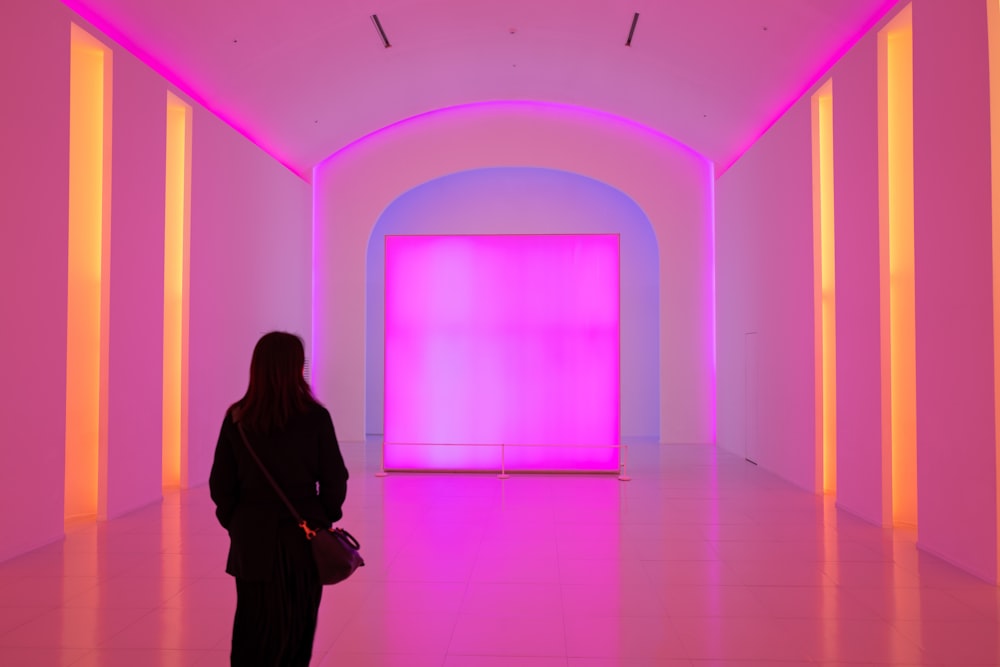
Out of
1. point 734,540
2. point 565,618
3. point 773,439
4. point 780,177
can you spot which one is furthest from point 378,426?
point 565,618

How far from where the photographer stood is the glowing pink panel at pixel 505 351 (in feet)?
39.5

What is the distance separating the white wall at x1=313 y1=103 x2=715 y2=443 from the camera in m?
16.9

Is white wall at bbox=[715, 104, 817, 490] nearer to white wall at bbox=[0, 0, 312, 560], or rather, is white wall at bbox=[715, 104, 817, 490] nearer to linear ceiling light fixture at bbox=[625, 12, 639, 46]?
linear ceiling light fixture at bbox=[625, 12, 639, 46]

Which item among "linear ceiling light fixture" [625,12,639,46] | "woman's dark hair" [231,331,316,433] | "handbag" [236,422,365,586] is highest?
"linear ceiling light fixture" [625,12,639,46]

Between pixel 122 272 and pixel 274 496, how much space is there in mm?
6973

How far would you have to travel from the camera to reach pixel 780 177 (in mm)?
12219

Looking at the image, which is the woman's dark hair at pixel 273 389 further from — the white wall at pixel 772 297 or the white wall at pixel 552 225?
the white wall at pixel 552 225

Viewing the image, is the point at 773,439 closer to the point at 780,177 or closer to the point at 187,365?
the point at 780,177

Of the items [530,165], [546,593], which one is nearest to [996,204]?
[546,593]

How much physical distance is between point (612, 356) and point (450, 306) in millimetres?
2611

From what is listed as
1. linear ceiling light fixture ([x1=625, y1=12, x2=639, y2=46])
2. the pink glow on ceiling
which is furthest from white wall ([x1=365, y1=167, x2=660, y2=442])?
linear ceiling light fixture ([x1=625, y1=12, x2=639, y2=46])

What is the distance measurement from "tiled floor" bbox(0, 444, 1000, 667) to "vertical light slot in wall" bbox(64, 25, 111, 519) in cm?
82

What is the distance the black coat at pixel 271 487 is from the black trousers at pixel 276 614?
5 cm

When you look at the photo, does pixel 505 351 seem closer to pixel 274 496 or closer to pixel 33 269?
pixel 33 269
